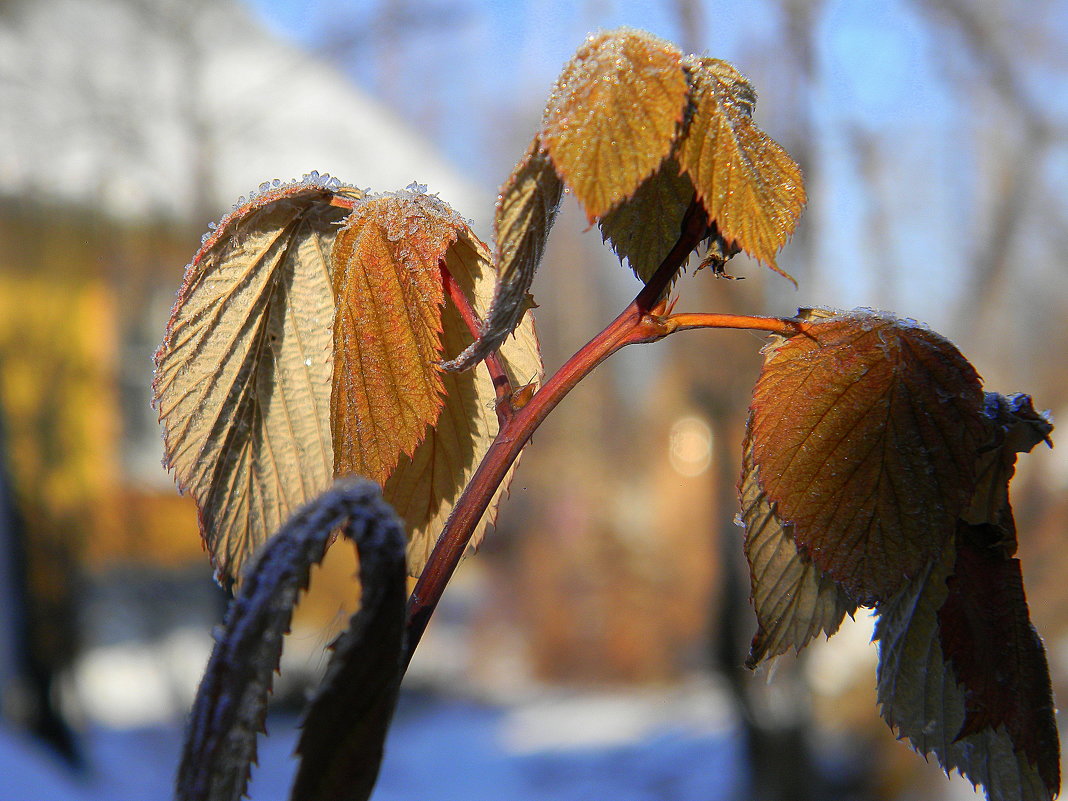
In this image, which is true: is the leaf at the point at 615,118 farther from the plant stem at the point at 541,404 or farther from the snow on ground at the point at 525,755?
the snow on ground at the point at 525,755

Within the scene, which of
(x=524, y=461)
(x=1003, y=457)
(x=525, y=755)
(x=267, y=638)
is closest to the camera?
(x=267, y=638)

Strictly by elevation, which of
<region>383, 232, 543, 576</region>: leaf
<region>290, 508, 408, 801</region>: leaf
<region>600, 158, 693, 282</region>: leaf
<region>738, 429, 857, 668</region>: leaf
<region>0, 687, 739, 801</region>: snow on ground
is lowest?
<region>290, 508, 408, 801</region>: leaf

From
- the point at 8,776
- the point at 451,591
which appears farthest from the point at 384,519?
the point at 451,591

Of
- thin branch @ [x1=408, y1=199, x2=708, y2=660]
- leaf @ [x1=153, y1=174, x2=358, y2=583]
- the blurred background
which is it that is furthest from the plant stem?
the blurred background

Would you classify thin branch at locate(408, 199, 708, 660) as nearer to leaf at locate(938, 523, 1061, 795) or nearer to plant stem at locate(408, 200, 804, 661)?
plant stem at locate(408, 200, 804, 661)

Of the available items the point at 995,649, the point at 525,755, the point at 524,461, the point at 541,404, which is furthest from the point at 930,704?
the point at 525,755

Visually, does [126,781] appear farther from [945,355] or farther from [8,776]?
[945,355]

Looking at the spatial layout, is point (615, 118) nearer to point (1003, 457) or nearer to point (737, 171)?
point (737, 171)

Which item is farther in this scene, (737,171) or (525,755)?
(525,755)
